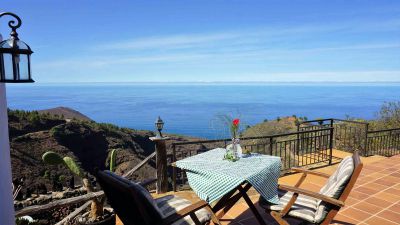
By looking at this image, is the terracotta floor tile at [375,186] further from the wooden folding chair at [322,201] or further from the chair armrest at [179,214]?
the chair armrest at [179,214]

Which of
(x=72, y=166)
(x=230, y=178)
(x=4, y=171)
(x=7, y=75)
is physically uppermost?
(x=7, y=75)

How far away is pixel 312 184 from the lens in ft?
17.3

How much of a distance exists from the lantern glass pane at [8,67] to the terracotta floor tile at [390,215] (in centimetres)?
450

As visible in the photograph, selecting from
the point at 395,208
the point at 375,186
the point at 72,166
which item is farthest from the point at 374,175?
the point at 72,166

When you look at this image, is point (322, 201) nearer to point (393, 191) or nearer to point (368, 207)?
point (368, 207)

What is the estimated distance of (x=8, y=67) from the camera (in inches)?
78.5

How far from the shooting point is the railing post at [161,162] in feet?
16.4

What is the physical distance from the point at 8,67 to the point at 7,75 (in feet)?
0.19

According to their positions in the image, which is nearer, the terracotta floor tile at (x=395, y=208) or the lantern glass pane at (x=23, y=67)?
the lantern glass pane at (x=23, y=67)

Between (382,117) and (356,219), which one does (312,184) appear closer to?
(356,219)

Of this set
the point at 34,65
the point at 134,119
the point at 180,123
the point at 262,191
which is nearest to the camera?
the point at 34,65

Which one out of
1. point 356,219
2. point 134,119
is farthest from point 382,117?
point 134,119

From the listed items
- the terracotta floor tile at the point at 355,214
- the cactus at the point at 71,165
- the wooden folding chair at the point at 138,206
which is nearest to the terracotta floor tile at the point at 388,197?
the terracotta floor tile at the point at 355,214

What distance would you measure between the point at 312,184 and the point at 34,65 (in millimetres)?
4773
